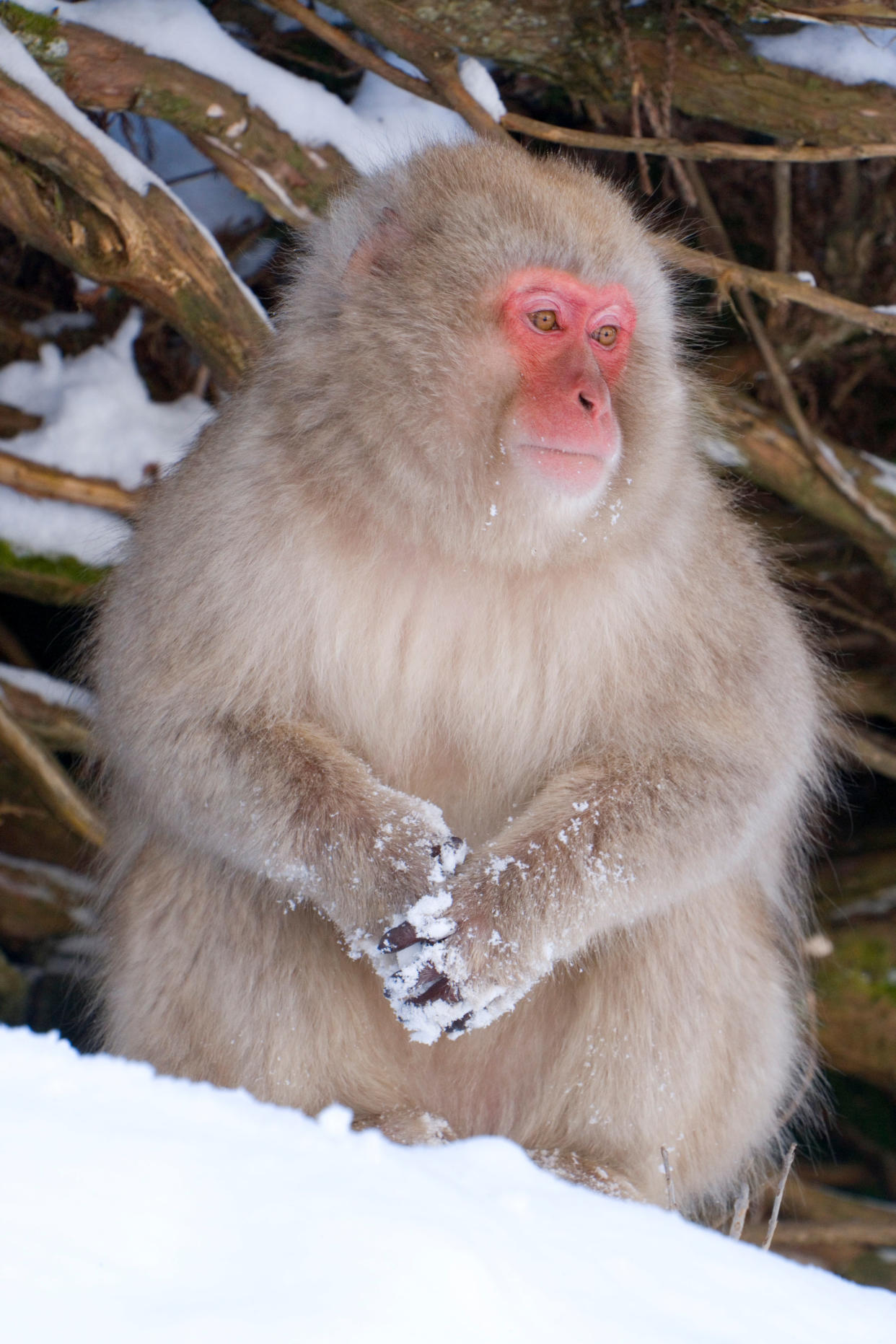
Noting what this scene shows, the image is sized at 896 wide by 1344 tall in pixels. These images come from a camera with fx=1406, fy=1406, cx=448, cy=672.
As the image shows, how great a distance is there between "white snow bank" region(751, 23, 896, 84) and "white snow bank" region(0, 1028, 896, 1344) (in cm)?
294

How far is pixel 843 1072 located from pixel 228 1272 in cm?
393

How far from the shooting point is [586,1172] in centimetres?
253

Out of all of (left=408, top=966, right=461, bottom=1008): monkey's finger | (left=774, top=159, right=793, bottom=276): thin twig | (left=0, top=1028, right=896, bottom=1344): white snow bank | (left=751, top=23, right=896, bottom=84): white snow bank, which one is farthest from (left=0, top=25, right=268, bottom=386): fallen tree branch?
(left=0, top=1028, right=896, bottom=1344): white snow bank

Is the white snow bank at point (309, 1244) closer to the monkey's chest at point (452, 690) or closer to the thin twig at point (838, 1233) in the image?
the monkey's chest at point (452, 690)

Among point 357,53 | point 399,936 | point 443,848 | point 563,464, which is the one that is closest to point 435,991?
point 399,936

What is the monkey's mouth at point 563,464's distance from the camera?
2.30 metres

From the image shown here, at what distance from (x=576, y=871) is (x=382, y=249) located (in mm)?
1191

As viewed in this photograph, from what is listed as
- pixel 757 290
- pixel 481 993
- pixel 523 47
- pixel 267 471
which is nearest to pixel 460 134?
pixel 523 47

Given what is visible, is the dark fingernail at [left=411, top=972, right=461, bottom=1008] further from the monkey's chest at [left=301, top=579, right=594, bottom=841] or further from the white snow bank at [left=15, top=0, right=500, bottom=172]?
the white snow bank at [left=15, top=0, right=500, bottom=172]

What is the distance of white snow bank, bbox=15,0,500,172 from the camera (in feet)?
11.0

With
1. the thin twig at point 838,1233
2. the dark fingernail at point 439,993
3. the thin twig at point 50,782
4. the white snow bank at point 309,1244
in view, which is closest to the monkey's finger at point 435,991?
the dark fingernail at point 439,993

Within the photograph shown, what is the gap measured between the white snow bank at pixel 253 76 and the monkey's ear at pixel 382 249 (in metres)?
0.58

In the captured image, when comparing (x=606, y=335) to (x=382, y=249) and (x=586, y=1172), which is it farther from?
(x=586, y=1172)

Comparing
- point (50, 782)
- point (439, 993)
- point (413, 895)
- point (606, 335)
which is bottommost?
point (50, 782)
